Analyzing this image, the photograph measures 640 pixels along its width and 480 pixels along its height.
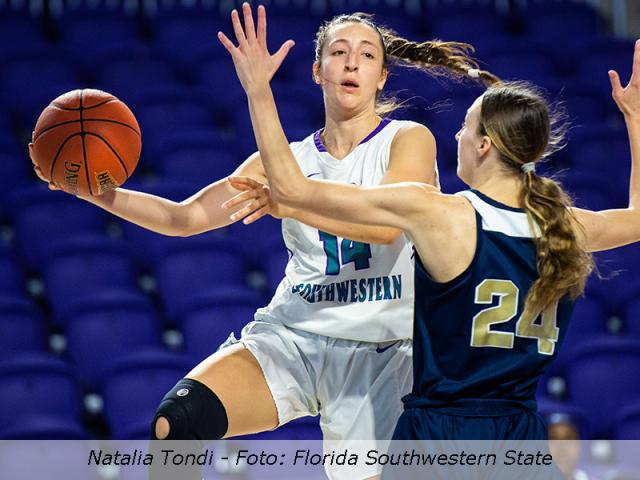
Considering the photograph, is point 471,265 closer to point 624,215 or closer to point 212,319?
point 624,215

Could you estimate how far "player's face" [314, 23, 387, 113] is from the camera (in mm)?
3578

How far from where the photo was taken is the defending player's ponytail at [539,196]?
2887 millimetres

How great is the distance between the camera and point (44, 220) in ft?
20.4

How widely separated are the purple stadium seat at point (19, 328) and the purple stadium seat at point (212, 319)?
777 millimetres

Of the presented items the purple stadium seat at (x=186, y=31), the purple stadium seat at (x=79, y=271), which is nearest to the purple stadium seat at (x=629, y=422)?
the purple stadium seat at (x=79, y=271)

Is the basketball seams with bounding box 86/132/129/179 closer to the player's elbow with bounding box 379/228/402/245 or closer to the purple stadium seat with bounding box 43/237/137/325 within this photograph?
the player's elbow with bounding box 379/228/402/245

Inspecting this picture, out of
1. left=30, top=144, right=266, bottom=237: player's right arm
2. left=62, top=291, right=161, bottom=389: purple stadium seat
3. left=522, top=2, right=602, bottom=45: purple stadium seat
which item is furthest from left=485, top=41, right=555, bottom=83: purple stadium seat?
left=30, top=144, right=266, bottom=237: player's right arm

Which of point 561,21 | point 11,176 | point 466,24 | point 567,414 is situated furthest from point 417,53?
point 561,21

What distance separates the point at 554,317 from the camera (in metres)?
2.99

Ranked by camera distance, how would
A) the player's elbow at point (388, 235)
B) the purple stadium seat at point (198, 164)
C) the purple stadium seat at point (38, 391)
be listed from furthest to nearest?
the purple stadium seat at point (198, 164) → the purple stadium seat at point (38, 391) → the player's elbow at point (388, 235)

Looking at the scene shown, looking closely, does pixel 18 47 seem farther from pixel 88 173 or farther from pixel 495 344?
pixel 495 344

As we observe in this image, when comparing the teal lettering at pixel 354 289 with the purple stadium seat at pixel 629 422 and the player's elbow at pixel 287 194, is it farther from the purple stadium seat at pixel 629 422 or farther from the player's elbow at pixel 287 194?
the purple stadium seat at pixel 629 422

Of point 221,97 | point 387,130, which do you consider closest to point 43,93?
point 221,97

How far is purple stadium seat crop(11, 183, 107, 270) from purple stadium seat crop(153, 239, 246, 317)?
2.01ft
